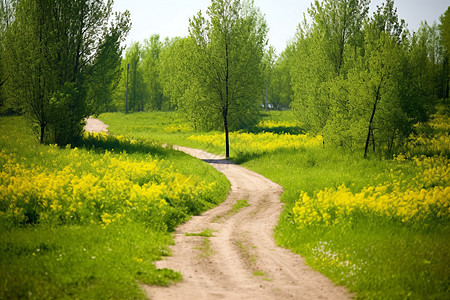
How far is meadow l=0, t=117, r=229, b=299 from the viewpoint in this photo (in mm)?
7836

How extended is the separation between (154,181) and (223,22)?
1720 centimetres

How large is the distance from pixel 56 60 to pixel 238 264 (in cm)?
2556

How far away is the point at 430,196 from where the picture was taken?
1462 centimetres

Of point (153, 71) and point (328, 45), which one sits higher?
Result: point (153, 71)

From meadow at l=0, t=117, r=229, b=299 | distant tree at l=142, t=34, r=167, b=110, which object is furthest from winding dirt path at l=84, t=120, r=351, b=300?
distant tree at l=142, t=34, r=167, b=110

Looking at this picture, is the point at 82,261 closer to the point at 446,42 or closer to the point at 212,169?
the point at 212,169

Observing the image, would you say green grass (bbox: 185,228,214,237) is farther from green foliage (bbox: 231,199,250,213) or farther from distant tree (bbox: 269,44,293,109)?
distant tree (bbox: 269,44,293,109)

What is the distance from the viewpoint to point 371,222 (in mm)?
12594

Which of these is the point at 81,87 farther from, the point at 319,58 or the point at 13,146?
the point at 319,58

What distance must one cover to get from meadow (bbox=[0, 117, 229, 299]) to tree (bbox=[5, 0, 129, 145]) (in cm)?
690

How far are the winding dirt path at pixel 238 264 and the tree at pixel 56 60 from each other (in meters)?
18.3

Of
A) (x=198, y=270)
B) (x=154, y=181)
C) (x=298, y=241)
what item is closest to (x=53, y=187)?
(x=154, y=181)

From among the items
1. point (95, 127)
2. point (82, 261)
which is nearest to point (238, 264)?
point (82, 261)

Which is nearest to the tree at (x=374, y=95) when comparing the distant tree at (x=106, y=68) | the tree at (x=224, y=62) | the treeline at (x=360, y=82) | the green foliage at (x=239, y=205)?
the treeline at (x=360, y=82)
